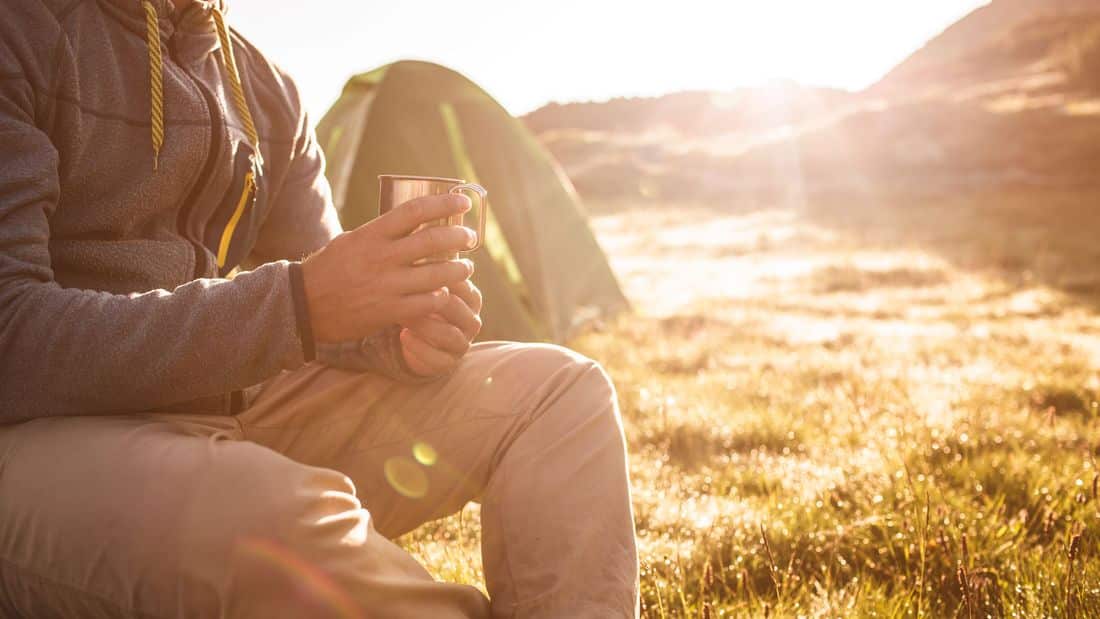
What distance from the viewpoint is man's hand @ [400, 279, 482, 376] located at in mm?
1546

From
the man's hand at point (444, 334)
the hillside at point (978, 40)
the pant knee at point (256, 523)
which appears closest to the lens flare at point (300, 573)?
the pant knee at point (256, 523)

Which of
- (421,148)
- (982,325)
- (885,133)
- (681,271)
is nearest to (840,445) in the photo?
(421,148)

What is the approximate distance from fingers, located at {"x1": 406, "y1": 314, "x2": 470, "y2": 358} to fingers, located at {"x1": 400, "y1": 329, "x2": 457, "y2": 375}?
0.04ft

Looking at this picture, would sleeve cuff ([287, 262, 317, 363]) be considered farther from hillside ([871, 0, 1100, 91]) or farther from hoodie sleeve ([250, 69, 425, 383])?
hillside ([871, 0, 1100, 91])

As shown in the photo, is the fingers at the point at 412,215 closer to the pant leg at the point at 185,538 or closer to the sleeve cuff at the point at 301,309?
the sleeve cuff at the point at 301,309

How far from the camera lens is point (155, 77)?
60.4 inches

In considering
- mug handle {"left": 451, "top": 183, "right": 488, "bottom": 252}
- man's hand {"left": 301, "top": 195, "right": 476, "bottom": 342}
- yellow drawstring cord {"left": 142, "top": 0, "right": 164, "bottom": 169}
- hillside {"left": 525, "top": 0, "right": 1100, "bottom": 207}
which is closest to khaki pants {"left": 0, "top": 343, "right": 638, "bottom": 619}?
man's hand {"left": 301, "top": 195, "right": 476, "bottom": 342}

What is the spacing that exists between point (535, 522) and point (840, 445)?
201 centimetres

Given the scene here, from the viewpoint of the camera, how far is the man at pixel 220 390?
1.09 m

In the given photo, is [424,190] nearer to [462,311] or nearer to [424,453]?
[462,311]

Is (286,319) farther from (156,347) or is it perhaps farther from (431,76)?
(431,76)

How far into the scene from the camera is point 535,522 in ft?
4.43

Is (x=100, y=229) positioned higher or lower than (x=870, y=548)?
higher

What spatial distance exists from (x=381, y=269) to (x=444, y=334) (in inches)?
11.5
